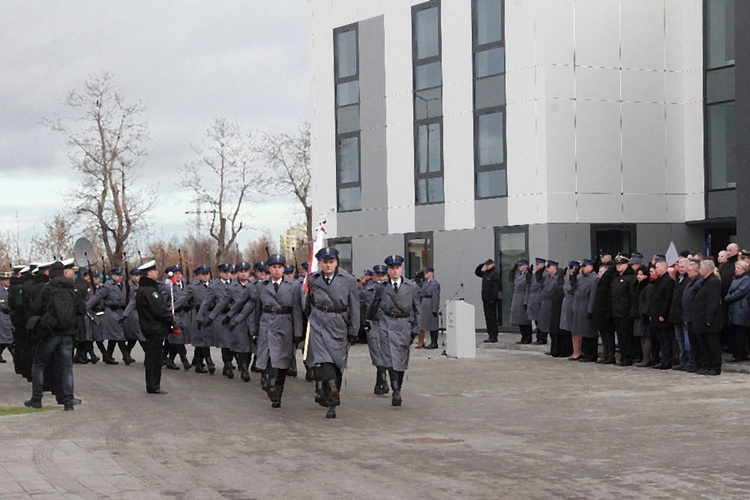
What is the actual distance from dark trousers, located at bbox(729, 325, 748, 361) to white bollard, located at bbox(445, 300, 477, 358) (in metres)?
6.05

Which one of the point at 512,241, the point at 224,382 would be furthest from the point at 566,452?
the point at 512,241

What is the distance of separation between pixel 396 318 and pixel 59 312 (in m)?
4.53

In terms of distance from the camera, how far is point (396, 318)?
56.7 feet

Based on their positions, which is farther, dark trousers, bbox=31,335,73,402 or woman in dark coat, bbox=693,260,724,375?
woman in dark coat, bbox=693,260,724,375

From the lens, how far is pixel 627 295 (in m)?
22.8

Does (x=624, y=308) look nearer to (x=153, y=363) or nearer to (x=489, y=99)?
(x=153, y=363)

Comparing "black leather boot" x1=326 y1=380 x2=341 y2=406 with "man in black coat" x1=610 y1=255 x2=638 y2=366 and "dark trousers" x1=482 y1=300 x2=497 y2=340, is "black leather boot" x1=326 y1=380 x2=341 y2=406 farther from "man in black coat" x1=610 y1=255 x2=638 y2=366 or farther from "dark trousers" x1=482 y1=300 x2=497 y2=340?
"dark trousers" x1=482 y1=300 x2=497 y2=340

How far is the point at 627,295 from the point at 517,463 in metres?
12.1

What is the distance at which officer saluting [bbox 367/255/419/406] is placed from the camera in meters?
16.9

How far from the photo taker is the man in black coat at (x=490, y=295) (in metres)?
30.3

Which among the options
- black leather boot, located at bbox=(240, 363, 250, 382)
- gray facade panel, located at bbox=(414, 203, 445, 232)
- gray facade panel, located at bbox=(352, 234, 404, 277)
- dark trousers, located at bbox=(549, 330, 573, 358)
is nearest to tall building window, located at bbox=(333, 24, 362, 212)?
gray facade panel, located at bbox=(352, 234, 404, 277)

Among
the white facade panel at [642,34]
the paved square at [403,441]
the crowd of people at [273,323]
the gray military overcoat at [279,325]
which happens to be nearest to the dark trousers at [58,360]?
the crowd of people at [273,323]

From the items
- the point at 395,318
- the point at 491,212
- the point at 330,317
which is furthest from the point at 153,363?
the point at 491,212

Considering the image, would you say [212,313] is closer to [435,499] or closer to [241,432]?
[241,432]
